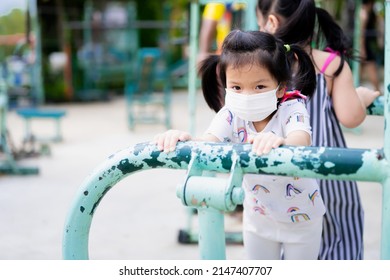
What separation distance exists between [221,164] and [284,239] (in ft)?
2.26

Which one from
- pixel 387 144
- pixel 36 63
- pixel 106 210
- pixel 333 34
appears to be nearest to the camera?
pixel 387 144

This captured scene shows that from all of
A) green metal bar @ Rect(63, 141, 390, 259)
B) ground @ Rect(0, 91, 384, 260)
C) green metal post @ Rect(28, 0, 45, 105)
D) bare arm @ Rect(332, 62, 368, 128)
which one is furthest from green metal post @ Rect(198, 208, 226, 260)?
green metal post @ Rect(28, 0, 45, 105)

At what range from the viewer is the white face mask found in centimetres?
150

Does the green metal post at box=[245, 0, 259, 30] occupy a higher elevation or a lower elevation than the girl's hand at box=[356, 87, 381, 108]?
higher

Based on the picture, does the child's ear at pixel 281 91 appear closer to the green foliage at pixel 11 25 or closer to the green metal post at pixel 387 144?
the green metal post at pixel 387 144

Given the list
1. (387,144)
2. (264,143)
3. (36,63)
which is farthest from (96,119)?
(387,144)

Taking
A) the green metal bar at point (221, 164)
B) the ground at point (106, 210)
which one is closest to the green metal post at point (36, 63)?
the ground at point (106, 210)

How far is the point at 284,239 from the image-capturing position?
1.81 metres

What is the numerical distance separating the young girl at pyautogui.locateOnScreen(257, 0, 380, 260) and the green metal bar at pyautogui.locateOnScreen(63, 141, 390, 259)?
0.85m

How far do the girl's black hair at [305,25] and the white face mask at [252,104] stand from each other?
19.3 inches

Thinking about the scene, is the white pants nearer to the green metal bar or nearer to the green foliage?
the green metal bar

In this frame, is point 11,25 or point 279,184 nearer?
Answer: point 279,184

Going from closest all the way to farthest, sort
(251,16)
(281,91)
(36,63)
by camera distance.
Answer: (281,91) < (251,16) < (36,63)

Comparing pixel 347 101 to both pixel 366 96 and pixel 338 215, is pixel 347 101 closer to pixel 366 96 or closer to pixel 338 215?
pixel 366 96
